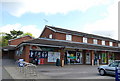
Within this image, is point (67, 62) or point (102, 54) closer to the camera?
point (67, 62)

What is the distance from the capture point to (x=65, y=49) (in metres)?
21.8

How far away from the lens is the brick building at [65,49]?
18.2 metres

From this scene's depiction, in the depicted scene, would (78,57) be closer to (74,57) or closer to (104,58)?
(74,57)

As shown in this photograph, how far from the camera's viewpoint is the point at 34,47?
18.1m

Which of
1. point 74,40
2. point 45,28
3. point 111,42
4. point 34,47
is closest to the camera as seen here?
point 34,47

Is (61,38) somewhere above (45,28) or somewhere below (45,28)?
below

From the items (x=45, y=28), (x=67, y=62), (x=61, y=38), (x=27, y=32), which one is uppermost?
(x=27, y=32)

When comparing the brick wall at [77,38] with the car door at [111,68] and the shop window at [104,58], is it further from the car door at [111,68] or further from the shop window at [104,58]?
the car door at [111,68]

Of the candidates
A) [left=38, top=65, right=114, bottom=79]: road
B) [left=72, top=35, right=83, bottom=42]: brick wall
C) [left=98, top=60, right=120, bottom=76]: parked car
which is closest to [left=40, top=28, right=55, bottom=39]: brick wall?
[left=72, top=35, right=83, bottom=42]: brick wall

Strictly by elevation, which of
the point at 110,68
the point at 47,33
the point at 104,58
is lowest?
the point at 104,58

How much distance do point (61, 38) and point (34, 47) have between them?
760cm

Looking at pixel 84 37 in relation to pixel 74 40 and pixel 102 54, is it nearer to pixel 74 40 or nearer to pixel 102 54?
pixel 74 40

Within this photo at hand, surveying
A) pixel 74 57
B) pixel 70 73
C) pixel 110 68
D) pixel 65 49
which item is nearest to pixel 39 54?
pixel 65 49

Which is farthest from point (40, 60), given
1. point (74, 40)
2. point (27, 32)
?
point (27, 32)
